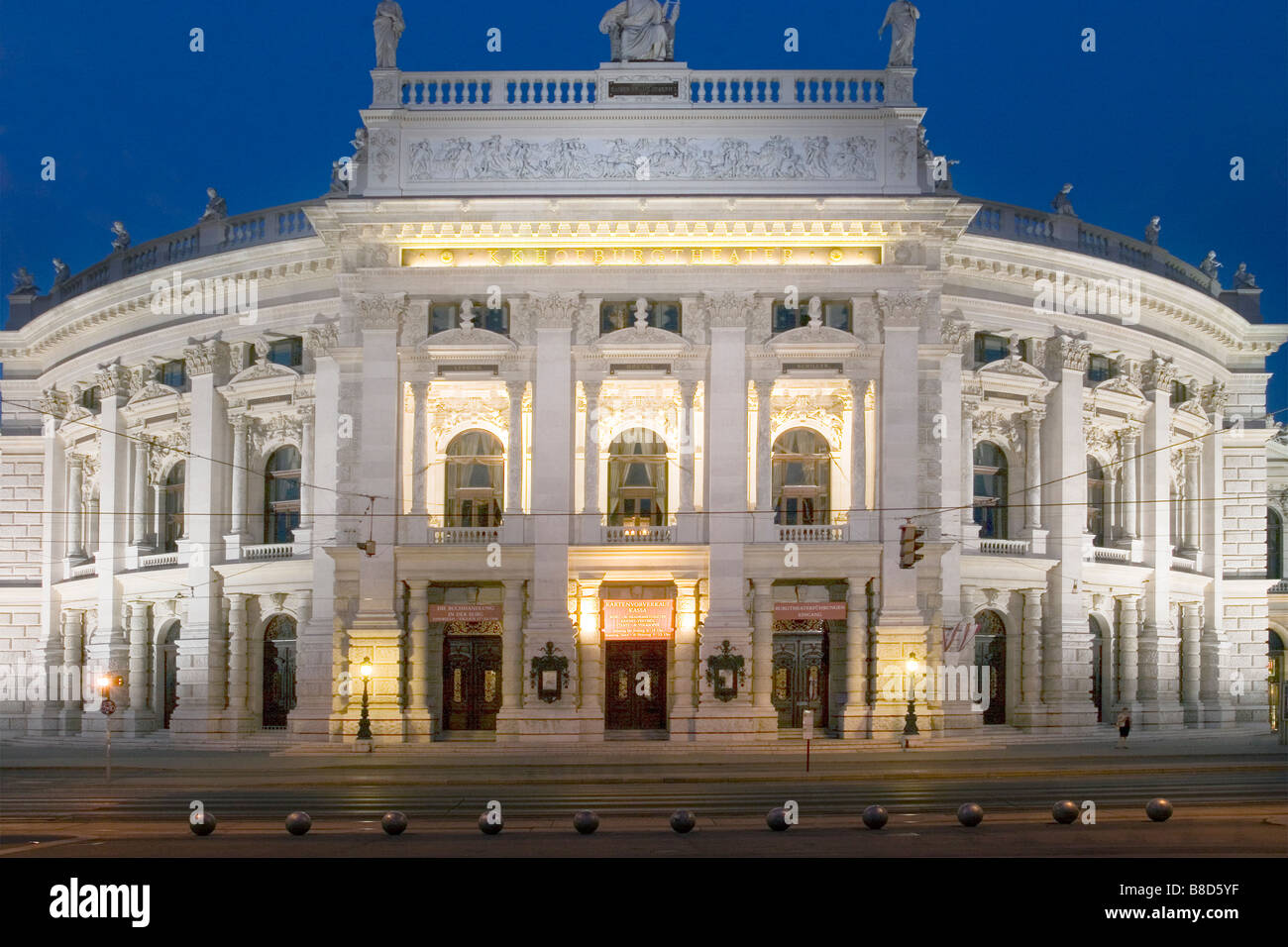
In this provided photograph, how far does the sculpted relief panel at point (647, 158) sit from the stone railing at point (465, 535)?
11.1 m

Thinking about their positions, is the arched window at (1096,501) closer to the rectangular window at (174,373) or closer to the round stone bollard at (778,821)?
the rectangular window at (174,373)

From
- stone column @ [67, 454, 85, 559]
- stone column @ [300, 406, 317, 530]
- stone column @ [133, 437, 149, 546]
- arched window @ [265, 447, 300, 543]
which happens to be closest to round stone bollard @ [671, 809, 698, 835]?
stone column @ [300, 406, 317, 530]

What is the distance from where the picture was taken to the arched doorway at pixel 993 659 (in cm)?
4975

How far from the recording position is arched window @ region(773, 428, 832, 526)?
47.2 meters

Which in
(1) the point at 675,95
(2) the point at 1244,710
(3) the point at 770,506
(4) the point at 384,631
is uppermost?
(1) the point at 675,95

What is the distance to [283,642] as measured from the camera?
5069 cm

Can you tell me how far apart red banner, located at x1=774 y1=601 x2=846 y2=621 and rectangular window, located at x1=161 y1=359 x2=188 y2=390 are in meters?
23.7

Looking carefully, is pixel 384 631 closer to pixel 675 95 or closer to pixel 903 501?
pixel 903 501

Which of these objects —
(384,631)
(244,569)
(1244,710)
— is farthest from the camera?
(1244,710)

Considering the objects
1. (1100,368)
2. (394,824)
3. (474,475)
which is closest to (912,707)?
(474,475)

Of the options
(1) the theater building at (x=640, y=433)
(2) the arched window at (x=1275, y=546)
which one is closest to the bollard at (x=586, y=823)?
(1) the theater building at (x=640, y=433)
